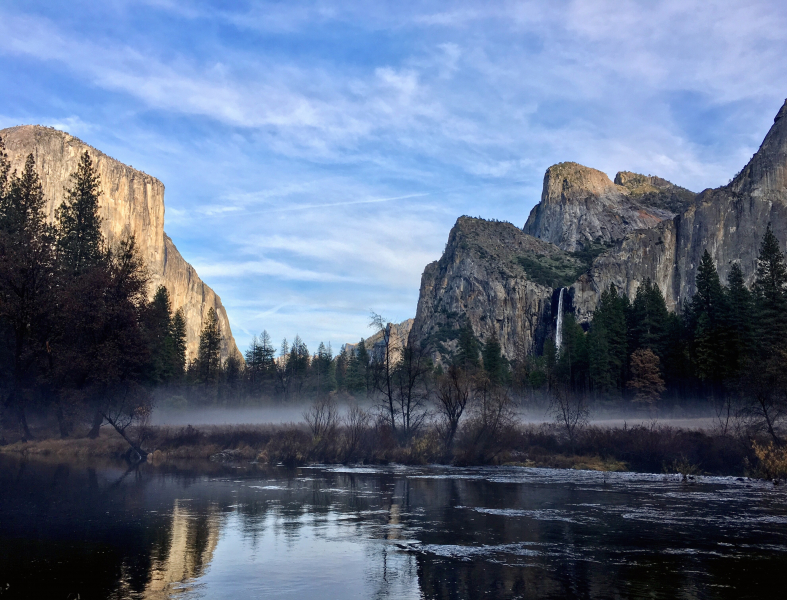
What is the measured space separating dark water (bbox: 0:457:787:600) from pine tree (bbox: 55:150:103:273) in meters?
32.7

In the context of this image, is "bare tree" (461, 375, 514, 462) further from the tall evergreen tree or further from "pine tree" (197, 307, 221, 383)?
"pine tree" (197, 307, 221, 383)

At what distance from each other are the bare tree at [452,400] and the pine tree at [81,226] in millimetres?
33605

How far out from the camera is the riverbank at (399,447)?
3444 cm

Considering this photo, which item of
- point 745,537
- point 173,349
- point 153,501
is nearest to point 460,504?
point 745,537

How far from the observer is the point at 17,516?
17125mm

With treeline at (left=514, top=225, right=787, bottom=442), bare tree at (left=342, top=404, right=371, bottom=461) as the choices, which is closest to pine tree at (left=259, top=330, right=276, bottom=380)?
treeline at (left=514, top=225, right=787, bottom=442)

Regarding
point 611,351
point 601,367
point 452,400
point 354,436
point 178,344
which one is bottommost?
point 354,436

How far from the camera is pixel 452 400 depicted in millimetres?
40906

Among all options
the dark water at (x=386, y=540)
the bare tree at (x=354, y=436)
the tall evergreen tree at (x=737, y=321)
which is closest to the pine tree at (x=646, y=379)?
the tall evergreen tree at (x=737, y=321)

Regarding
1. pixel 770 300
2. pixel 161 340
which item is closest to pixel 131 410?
pixel 161 340

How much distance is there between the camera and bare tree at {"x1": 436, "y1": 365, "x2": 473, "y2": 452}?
1566 inches

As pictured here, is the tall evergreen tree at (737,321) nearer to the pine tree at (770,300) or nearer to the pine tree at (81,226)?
the pine tree at (770,300)

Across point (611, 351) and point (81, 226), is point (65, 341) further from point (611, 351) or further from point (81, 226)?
point (611, 351)

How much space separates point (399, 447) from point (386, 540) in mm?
25226
